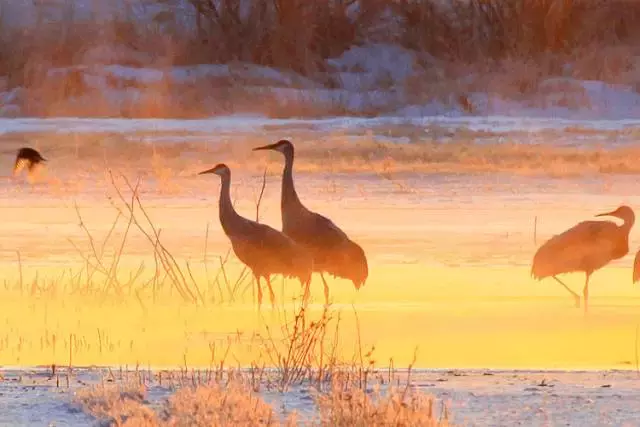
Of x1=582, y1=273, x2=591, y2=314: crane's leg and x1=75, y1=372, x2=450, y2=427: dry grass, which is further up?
x1=75, y1=372, x2=450, y2=427: dry grass

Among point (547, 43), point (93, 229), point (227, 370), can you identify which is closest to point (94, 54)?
point (547, 43)

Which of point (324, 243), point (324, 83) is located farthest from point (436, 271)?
point (324, 83)

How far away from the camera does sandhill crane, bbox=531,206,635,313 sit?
12.2 meters

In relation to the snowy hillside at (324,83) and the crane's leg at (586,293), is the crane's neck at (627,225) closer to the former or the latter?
the crane's leg at (586,293)

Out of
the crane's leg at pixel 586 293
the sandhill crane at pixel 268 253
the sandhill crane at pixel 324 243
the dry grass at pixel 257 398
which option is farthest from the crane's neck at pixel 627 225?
the dry grass at pixel 257 398

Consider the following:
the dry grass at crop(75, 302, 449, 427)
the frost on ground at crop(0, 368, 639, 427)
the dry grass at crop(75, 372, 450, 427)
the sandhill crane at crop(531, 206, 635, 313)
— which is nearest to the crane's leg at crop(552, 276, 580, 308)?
the sandhill crane at crop(531, 206, 635, 313)

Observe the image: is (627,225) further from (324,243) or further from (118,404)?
(118,404)

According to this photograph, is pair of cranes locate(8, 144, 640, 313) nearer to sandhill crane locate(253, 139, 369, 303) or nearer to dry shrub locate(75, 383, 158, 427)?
sandhill crane locate(253, 139, 369, 303)

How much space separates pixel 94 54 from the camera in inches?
1283

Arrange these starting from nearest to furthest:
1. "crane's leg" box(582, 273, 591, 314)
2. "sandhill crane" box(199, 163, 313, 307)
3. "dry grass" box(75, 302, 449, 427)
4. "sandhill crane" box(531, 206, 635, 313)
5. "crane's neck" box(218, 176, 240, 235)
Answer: "dry grass" box(75, 302, 449, 427) < "sandhill crane" box(199, 163, 313, 307) < "crane's leg" box(582, 273, 591, 314) < "crane's neck" box(218, 176, 240, 235) < "sandhill crane" box(531, 206, 635, 313)

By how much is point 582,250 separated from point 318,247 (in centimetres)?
197

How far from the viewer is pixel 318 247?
1157 cm

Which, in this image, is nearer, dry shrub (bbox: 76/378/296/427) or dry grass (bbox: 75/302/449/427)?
dry grass (bbox: 75/302/449/427)

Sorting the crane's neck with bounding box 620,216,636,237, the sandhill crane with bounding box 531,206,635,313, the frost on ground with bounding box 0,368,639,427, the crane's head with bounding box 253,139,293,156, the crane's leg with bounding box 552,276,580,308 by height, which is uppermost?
the crane's head with bounding box 253,139,293,156
